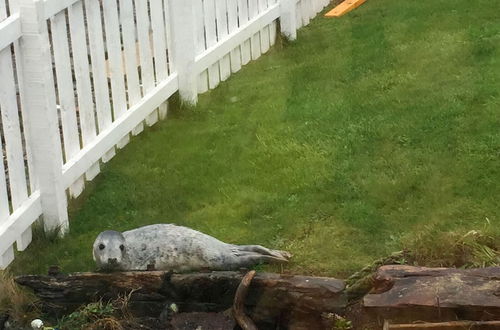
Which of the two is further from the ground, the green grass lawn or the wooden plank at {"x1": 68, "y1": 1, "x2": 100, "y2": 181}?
the wooden plank at {"x1": 68, "y1": 1, "x2": 100, "y2": 181}

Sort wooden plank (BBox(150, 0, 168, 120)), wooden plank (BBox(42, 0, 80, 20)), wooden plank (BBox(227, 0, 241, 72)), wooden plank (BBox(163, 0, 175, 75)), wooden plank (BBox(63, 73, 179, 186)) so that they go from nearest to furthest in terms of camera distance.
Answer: wooden plank (BBox(42, 0, 80, 20)), wooden plank (BBox(63, 73, 179, 186)), wooden plank (BBox(150, 0, 168, 120)), wooden plank (BBox(163, 0, 175, 75)), wooden plank (BBox(227, 0, 241, 72))

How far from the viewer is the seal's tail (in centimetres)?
471

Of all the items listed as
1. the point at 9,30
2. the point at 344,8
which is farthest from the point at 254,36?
the point at 9,30

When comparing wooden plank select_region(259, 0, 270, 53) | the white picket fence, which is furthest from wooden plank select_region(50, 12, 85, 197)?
wooden plank select_region(259, 0, 270, 53)

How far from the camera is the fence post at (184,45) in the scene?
7070 mm

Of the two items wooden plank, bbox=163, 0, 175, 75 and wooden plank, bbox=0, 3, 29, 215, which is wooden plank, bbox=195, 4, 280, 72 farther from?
wooden plank, bbox=0, 3, 29, 215

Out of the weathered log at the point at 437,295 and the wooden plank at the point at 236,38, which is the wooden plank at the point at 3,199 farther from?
the wooden plank at the point at 236,38

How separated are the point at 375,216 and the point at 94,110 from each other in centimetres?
211

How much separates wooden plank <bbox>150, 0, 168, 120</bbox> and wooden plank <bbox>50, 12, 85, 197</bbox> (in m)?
1.25

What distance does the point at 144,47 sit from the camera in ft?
21.8

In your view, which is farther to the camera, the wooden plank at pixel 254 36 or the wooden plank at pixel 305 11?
the wooden plank at pixel 305 11

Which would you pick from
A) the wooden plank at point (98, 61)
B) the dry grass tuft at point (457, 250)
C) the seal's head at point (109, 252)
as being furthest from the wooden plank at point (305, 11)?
the seal's head at point (109, 252)

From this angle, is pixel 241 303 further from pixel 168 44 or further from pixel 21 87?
pixel 168 44

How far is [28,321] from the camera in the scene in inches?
174
